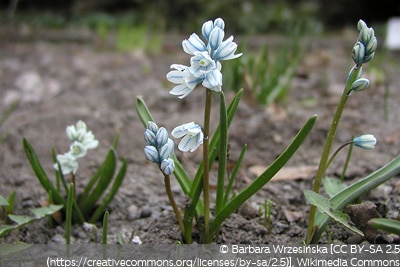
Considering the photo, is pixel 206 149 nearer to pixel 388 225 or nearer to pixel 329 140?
pixel 329 140

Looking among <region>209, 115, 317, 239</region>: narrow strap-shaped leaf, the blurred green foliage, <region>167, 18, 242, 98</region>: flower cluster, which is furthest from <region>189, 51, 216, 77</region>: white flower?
the blurred green foliage

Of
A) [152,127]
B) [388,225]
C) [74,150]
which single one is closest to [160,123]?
[74,150]

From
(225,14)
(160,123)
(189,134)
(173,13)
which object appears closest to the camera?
(189,134)

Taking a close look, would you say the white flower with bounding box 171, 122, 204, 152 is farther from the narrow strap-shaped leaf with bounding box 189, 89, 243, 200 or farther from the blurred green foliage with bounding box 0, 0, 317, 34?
the blurred green foliage with bounding box 0, 0, 317, 34

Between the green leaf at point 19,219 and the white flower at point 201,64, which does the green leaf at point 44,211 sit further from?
the white flower at point 201,64

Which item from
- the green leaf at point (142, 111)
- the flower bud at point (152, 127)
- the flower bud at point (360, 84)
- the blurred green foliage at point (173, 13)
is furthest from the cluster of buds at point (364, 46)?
the blurred green foliage at point (173, 13)

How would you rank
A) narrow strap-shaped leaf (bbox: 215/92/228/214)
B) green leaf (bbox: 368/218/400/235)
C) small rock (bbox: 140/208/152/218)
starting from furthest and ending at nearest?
small rock (bbox: 140/208/152/218) < narrow strap-shaped leaf (bbox: 215/92/228/214) < green leaf (bbox: 368/218/400/235)
